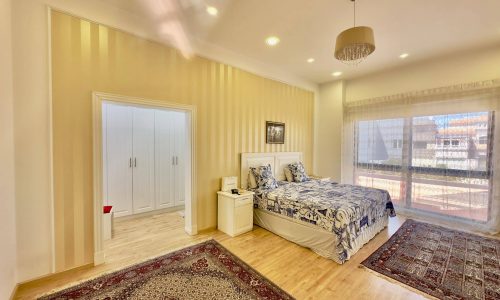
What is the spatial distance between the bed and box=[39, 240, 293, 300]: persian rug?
918mm

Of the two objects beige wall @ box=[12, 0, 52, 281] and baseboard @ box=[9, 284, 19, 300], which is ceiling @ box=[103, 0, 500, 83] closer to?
beige wall @ box=[12, 0, 52, 281]

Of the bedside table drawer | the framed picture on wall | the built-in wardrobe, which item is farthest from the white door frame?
the framed picture on wall

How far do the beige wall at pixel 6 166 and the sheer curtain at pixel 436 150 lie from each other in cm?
538

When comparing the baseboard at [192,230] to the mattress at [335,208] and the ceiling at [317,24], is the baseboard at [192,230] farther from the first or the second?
the ceiling at [317,24]

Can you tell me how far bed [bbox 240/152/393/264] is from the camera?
248 centimetres

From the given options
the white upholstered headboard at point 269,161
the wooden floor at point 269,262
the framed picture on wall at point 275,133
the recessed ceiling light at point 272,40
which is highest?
the recessed ceiling light at point 272,40

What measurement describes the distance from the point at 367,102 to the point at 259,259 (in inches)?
157

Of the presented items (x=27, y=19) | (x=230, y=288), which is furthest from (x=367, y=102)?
(x=27, y=19)

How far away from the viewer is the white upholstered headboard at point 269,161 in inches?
147

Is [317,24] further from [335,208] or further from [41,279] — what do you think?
[41,279]

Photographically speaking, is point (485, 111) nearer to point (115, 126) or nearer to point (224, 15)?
point (224, 15)

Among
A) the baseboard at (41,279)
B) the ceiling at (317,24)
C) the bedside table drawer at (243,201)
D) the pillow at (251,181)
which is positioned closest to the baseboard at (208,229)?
the bedside table drawer at (243,201)

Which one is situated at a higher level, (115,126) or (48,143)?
(115,126)

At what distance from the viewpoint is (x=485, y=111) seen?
3.28 metres
